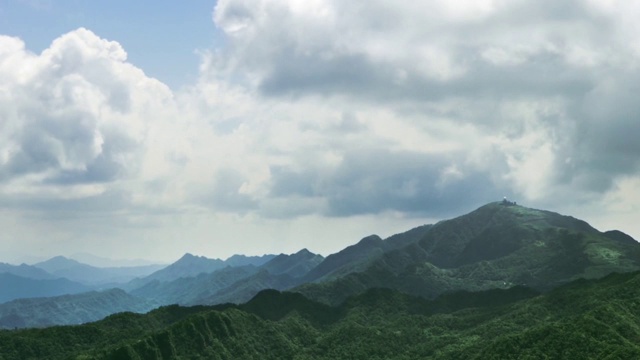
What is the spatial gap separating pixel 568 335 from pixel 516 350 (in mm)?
15440

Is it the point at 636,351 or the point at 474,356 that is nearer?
the point at 636,351

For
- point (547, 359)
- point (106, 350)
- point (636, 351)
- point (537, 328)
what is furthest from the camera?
point (106, 350)

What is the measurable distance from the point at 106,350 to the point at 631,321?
172009 mm

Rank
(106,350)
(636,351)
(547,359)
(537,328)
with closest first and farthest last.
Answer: (636,351) < (547,359) < (537,328) < (106,350)

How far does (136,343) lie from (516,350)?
417 feet

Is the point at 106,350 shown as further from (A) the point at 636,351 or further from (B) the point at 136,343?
(A) the point at 636,351

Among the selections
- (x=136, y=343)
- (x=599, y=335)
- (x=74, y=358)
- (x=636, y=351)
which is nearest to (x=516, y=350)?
(x=599, y=335)

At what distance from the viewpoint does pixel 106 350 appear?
190 meters

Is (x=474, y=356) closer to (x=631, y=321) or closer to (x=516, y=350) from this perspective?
(x=516, y=350)

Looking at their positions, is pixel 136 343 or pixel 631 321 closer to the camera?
pixel 631 321

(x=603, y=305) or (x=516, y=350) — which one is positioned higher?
(x=603, y=305)

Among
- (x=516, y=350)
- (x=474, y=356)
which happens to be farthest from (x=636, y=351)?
(x=474, y=356)

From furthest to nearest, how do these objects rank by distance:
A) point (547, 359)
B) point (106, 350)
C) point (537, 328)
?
point (106, 350), point (537, 328), point (547, 359)

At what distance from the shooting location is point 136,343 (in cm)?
19612
